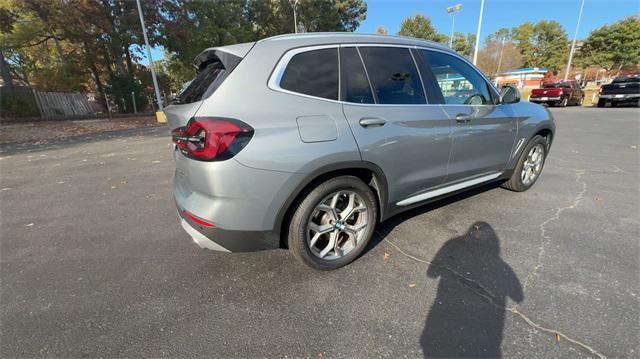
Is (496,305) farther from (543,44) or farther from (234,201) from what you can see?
(543,44)

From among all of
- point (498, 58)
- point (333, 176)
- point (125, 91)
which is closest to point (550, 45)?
point (498, 58)

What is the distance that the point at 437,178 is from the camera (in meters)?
2.91

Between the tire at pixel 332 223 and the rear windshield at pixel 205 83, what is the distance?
3.40 feet

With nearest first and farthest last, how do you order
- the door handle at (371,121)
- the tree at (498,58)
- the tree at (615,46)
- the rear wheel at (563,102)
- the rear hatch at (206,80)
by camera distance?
the rear hatch at (206,80) < the door handle at (371,121) < the rear wheel at (563,102) < the tree at (615,46) < the tree at (498,58)

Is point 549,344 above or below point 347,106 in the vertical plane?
below

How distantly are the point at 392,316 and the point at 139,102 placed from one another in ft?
74.0

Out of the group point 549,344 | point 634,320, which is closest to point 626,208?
point 634,320

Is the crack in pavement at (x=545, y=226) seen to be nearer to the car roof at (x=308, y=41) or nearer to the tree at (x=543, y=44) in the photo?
the car roof at (x=308, y=41)

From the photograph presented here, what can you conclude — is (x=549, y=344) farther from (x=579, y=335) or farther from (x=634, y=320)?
(x=634, y=320)

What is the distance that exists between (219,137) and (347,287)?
147cm

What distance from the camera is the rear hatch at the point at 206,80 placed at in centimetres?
205

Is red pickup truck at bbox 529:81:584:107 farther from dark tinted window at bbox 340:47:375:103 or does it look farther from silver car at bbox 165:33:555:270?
dark tinted window at bbox 340:47:375:103

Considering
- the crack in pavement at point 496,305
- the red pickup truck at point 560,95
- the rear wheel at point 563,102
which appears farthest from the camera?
the rear wheel at point 563,102

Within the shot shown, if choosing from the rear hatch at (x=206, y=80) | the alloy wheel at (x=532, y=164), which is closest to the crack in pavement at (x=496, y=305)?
the rear hatch at (x=206, y=80)
